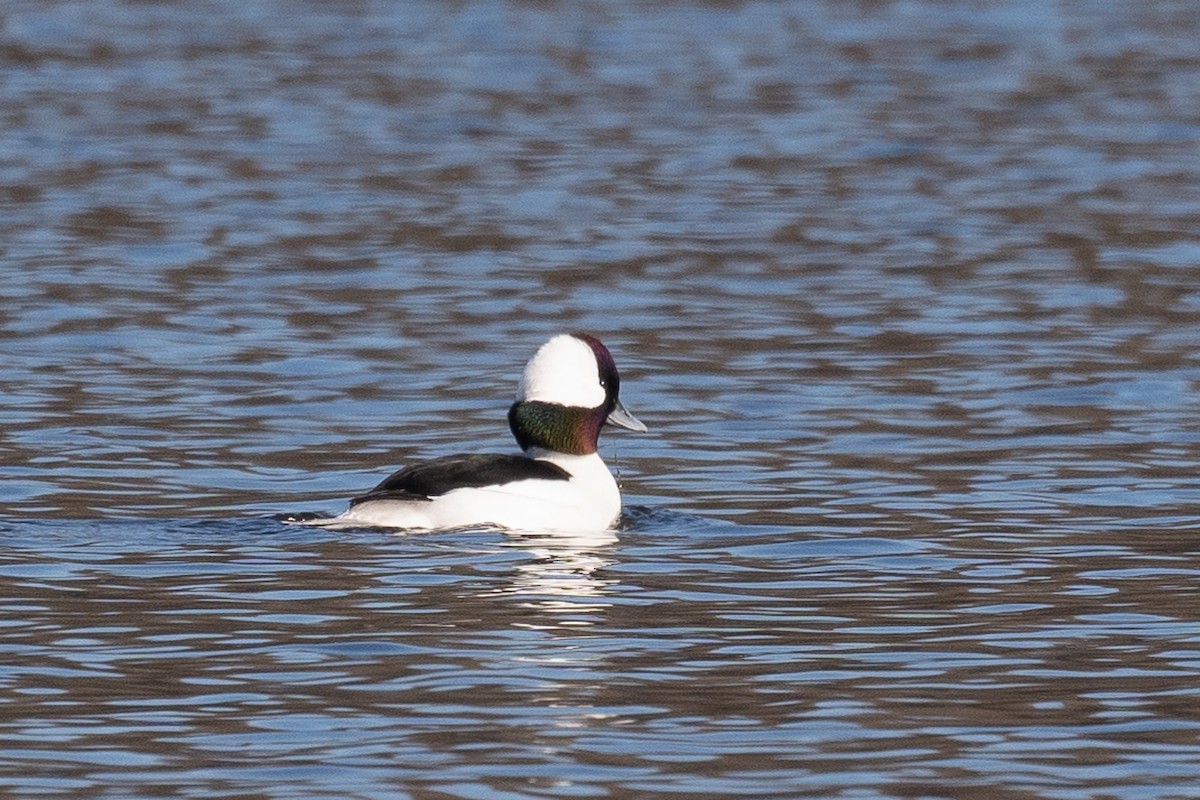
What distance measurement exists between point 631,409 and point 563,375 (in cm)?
269

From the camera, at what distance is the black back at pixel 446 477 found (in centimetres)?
1038

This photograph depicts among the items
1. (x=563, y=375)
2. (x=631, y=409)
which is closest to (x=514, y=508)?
(x=563, y=375)

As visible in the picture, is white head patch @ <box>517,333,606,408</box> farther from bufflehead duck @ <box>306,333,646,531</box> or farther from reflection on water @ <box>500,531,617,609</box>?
reflection on water @ <box>500,531,617,609</box>

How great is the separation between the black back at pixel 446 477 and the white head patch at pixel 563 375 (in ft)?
1.83

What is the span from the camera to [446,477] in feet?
34.2

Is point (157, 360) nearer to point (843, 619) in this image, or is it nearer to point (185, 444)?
point (185, 444)

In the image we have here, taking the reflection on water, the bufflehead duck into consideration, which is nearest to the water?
the reflection on water

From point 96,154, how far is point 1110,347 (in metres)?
11.1

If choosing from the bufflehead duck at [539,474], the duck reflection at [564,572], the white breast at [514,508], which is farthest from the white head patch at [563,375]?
the duck reflection at [564,572]

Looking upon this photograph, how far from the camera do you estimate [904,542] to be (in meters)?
10.3

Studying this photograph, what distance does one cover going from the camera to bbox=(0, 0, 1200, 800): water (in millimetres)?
7367

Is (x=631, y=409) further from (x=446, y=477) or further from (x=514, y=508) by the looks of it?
(x=446, y=477)

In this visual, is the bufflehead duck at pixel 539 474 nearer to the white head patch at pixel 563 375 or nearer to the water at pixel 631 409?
the white head patch at pixel 563 375

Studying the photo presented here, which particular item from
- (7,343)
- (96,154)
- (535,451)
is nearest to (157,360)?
(7,343)
